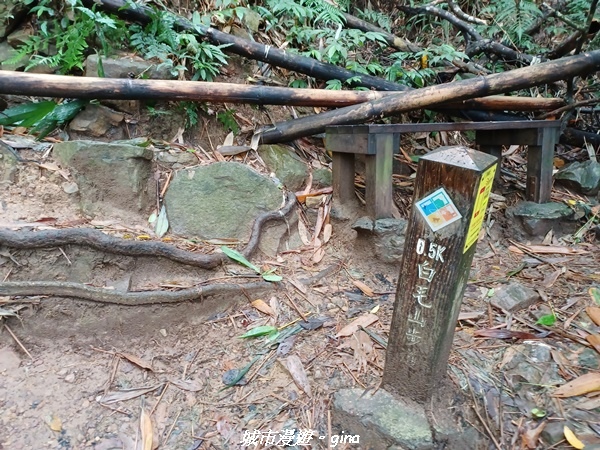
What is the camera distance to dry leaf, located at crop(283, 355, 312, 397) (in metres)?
2.09

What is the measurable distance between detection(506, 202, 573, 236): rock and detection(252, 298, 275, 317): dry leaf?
2521 mm

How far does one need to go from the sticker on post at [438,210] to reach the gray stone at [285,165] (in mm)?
2062

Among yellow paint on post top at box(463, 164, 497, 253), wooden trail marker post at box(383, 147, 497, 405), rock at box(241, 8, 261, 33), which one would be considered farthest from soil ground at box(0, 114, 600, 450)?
rock at box(241, 8, 261, 33)

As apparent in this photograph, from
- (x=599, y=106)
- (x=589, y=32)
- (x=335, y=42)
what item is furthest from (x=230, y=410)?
(x=599, y=106)

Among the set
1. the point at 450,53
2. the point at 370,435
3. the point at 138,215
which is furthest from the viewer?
the point at 450,53

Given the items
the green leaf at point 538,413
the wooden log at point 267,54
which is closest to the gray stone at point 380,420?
the green leaf at point 538,413

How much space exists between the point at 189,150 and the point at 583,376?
10.2 ft

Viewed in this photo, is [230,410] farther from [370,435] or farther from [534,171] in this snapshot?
[534,171]

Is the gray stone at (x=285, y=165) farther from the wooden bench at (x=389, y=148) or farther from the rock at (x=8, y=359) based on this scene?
the rock at (x=8, y=359)

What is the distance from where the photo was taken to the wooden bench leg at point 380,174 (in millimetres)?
2941

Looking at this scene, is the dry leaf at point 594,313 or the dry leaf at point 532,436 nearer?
the dry leaf at point 532,436

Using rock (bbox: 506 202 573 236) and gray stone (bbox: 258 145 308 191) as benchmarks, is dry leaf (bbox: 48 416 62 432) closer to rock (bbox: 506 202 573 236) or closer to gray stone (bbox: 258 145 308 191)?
gray stone (bbox: 258 145 308 191)

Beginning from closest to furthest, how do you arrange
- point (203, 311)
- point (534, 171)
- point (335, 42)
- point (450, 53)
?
point (203, 311) < point (534, 171) < point (335, 42) < point (450, 53)

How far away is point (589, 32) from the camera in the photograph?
12.4 feet
